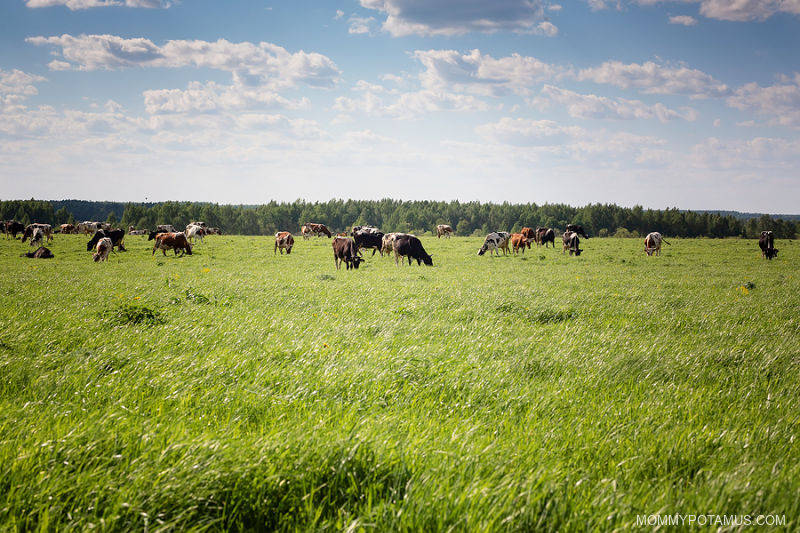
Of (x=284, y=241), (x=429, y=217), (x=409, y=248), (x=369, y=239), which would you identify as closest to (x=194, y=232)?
(x=284, y=241)

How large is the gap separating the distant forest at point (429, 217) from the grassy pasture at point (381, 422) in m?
106

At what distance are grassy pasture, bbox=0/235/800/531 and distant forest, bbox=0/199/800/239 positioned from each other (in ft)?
346

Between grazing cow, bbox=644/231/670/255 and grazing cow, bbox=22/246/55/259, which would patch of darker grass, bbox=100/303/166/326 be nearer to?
grazing cow, bbox=22/246/55/259

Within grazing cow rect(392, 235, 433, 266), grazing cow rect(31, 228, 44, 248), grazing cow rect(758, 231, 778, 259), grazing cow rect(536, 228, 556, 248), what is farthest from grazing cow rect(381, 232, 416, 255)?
grazing cow rect(31, 228, 44, 248)

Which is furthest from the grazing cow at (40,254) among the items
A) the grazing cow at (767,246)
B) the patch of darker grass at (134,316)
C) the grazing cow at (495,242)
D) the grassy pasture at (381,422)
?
the grazing cow at (767,246)

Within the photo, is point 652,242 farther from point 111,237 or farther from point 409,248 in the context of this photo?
point 111,237

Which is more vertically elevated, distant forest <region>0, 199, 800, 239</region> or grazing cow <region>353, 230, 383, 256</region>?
distant forest <region>0, 199, 800, 239</region>

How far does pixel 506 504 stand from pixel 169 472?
1.85 metres

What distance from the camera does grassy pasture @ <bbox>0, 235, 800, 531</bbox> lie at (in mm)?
2262

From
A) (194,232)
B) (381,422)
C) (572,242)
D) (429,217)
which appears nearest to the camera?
(381,422)

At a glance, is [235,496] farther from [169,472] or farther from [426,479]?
[426,479]

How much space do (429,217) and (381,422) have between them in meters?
136

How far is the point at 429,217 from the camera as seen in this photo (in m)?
138

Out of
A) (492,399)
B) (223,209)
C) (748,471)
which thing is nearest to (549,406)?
(492,399)
